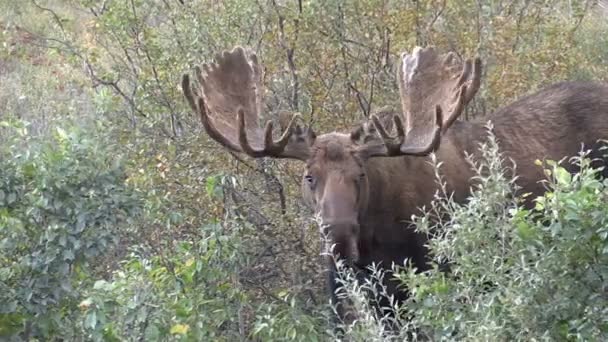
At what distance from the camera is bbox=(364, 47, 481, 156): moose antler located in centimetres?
772

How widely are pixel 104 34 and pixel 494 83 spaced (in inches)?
128

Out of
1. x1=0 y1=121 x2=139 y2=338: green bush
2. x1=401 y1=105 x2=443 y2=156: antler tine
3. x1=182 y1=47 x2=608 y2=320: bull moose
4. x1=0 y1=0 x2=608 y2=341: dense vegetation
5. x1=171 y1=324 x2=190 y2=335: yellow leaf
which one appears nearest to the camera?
x1=0 y1=0 x2=608 y2=341: dense vegetation

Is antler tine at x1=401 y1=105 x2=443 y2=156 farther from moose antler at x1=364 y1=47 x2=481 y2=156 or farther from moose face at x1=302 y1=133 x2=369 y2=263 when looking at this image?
moose face at x1=302 y1=133 x2=369 y2=263

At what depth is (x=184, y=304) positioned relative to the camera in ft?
22.9

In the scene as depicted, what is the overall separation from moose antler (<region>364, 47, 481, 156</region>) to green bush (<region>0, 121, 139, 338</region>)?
1.82 metres

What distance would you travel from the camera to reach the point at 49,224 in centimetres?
695

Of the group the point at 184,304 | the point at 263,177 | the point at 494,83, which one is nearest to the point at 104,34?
the point at 263,177

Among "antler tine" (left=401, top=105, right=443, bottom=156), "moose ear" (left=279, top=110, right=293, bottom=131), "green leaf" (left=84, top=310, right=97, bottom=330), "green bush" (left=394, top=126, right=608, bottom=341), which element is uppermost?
"moose ear" (left=279, top=110, right=293, bottom=131)

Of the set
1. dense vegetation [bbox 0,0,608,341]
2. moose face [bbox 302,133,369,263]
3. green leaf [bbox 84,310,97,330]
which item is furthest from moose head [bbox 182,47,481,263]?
green leaf [bbox 84,310,97,330]

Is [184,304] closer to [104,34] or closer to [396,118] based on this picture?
[396,118]

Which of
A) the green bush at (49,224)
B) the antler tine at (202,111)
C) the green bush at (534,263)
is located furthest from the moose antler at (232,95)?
the green bush at (534,263)

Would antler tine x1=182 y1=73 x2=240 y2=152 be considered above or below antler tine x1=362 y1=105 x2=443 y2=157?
above

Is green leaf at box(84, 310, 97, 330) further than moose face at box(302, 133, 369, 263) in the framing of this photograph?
No

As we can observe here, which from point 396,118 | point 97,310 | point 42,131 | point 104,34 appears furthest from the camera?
point 42,131
